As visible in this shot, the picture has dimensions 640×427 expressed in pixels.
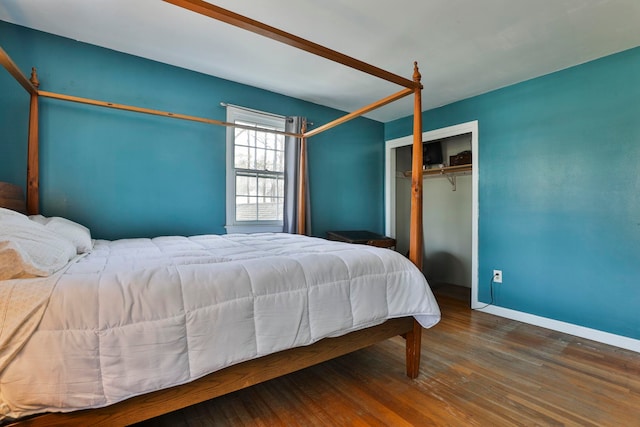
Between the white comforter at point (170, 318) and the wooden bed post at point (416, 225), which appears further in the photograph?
the wooden bed post at point (416, 225)

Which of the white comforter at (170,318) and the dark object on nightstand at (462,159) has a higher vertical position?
the dark object on nightstand at (462,159)

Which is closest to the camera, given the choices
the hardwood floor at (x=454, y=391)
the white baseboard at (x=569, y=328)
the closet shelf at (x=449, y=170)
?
the hardwood floor at (x=454, y=391)

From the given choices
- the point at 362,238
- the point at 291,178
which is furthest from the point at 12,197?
the point at 362,238

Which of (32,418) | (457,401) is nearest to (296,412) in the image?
(457,401)

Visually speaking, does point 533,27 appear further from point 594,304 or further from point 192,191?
point 192,191

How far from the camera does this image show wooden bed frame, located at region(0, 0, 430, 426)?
0.98 m

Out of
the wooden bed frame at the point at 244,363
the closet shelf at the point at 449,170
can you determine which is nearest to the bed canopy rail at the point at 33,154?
the wooden bed frame at the point at 244,363

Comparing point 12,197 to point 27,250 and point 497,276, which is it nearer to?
point 27,250

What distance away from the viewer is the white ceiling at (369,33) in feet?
6.07

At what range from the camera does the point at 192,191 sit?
271cm

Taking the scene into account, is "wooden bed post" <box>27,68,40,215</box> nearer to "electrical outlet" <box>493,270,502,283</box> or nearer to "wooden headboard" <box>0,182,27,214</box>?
"wooden headboard" <box>0,182,27,214</box>

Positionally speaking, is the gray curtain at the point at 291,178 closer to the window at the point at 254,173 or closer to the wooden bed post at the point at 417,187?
the window at the point at 254,173

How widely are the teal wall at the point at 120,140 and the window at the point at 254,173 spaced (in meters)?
0.10

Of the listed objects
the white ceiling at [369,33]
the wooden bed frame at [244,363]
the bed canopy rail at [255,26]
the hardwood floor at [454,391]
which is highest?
the white ceiling at [369,33]
